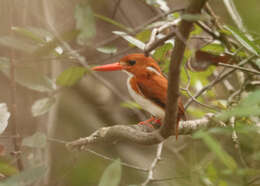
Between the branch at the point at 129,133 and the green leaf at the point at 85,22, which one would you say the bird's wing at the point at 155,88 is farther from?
the green leaf at the point at 85,22

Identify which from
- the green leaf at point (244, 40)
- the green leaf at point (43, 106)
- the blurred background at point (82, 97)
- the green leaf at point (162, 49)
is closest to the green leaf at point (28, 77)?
the blurred background at point (82, 97)

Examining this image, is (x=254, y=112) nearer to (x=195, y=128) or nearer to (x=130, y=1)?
(x=195, y=128)

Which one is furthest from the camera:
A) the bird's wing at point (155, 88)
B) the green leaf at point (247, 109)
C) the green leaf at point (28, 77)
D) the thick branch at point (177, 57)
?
the bird's wing at point (155, 88)

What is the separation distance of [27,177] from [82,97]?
92.0 inches

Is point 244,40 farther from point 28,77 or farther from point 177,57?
point 28,77

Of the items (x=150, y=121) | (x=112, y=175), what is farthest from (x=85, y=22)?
(x=150, y=121)

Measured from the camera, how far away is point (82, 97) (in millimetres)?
3238

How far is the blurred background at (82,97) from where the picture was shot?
3.14 ft

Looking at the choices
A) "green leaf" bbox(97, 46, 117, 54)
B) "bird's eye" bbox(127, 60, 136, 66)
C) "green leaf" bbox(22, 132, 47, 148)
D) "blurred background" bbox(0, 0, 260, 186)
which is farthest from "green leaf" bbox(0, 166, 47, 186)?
"bird's eye" bbox(127, 60, 136, 66)

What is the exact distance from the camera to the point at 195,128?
Answer: 60.4 inches

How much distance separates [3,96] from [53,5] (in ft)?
2.96

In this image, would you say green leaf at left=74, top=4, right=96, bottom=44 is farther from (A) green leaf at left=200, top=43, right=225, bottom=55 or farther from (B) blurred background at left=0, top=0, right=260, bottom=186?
(A) green leaf at left=200, top=43, right=225, bottom=55

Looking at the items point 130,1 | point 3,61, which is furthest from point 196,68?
point 130,1

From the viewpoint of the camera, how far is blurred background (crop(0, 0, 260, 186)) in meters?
0.96
